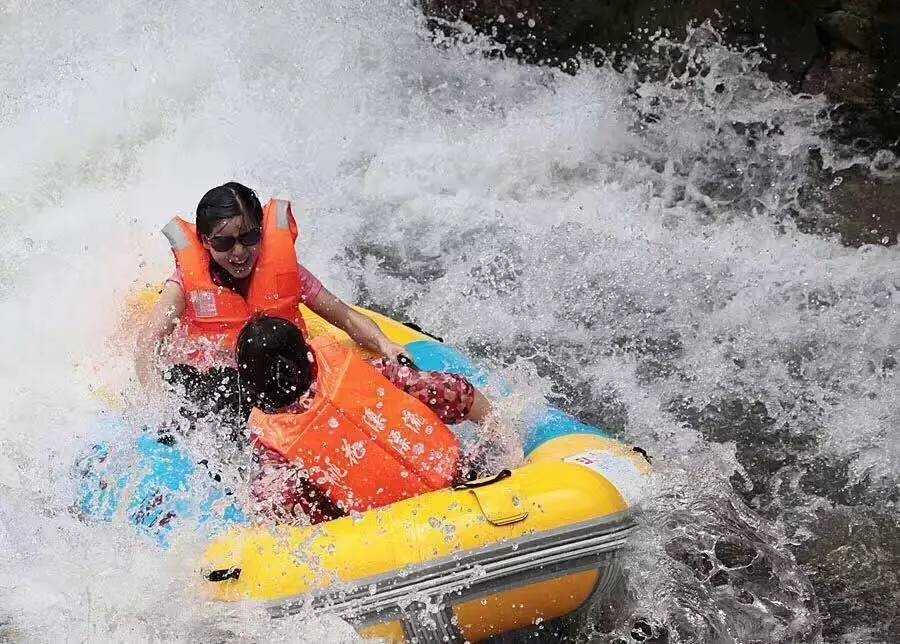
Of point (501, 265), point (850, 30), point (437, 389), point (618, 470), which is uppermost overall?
point (850, 30)

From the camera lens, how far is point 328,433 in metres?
3.59

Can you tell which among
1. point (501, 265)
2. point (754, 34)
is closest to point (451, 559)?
point (501, 265)

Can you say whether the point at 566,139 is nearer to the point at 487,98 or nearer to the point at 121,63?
the point at 487,98

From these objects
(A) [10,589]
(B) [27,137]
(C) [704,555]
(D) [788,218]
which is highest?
(B) [27,137]

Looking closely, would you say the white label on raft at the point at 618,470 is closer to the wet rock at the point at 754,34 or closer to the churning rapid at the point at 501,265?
the churning rapid at the point at 501,265

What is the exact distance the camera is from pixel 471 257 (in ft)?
20.7

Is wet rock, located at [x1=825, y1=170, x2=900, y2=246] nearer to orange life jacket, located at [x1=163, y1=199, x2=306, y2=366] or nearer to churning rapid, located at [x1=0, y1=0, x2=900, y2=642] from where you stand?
churning rapid, located at [x1=0, y1=0, x2=900, y2=642]

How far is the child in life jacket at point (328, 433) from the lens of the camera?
3471 mm

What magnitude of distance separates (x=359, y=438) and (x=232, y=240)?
Result: 99 cm

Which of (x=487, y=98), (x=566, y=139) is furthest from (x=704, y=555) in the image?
(x=487, y=98)

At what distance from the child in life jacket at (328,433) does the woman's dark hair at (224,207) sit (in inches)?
26.1

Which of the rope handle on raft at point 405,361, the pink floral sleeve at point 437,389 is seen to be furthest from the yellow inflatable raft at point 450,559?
the rope handle on raft at point 405,361

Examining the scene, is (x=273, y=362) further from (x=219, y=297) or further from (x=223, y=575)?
(x=219, y=297)

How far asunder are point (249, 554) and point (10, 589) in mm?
910
